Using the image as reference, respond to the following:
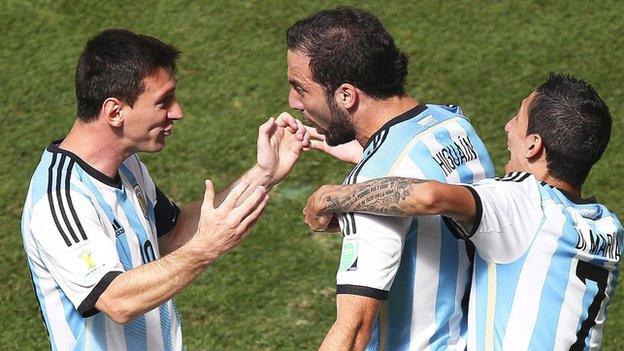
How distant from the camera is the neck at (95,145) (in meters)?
5.51

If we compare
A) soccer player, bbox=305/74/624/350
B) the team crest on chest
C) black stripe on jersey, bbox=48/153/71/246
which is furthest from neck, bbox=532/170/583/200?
black stripe on jersey, bbox=48/153/71/246

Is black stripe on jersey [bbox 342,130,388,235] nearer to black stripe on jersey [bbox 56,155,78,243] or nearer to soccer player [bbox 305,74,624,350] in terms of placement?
soccer player [bbox 305,74,624,350]

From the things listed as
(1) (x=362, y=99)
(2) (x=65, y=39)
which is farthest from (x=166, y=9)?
(1) (x=362, y=99)

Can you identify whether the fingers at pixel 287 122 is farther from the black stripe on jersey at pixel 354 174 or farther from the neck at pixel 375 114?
the black stripe on jersey at pixel 354 174

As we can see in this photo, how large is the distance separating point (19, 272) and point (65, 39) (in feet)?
9.11

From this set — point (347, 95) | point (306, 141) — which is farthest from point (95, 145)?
point (347, 95)

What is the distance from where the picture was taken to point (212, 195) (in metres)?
5.21

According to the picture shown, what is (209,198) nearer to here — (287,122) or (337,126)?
(337,126)

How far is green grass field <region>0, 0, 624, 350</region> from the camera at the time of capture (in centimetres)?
823

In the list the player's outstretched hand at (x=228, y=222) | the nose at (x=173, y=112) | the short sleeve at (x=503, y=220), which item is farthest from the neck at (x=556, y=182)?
the nose at (x=173, y=112)

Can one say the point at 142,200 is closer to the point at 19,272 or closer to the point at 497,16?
the point at 19,272

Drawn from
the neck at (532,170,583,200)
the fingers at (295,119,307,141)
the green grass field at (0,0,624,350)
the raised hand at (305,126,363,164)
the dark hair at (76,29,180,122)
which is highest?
the dark hair at (76,29,180,122)

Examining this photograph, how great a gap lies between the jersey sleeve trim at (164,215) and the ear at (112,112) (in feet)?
2.29

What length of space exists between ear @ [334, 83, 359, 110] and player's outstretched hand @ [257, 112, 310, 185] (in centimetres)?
83
